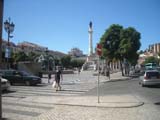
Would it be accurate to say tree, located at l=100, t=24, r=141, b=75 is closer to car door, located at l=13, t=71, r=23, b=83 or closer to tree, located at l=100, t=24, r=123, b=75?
tree, located at l=100, t=24, r=123, b=75

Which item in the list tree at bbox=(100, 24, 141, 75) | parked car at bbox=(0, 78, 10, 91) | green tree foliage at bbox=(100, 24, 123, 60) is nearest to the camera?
parked car at bbox=(0, 78, 10, 91)

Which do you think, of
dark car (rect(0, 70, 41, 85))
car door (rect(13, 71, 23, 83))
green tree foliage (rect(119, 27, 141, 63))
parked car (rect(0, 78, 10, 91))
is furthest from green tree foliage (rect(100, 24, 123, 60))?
parked car (rect(0, 78, 10, 91))

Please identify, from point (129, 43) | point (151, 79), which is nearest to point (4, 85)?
point (151, 79)

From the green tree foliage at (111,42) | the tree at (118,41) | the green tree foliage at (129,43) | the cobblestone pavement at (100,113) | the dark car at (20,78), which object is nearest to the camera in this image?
the cobblestone pavement at (100,113)

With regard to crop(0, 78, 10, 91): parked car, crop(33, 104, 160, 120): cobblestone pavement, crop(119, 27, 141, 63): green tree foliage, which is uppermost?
crop(119, 27, 141, 63): green tree foliage

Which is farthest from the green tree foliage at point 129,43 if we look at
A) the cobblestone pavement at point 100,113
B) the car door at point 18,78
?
the cobblestone pavement at point 100,113

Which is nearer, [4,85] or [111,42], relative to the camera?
[4,85]

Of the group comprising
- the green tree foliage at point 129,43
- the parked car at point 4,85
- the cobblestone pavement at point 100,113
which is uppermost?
the green tree foliage at point 129,43

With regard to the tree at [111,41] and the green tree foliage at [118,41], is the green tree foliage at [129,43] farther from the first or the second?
the tree at [111,41]

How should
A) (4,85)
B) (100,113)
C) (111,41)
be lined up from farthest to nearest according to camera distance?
1. (111,41)
2. (4,85)
3. (100,113)

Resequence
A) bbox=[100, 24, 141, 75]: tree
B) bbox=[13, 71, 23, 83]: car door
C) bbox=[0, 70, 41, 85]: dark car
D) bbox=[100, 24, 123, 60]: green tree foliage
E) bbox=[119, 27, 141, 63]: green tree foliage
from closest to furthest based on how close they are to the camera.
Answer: bbox=[0, 70, 41, 85]: dark car
bbox=[13, 71, 23, 83]: car door
bbox=[119, 27, 141, 63]: green tree foliage
bbox=[100, 24, 141, 75]: tree
bbox=[100, 24, 123, 60]: green tree foliage

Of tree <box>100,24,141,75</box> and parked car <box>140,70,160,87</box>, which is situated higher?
tree <box>100,24,141,75</box>

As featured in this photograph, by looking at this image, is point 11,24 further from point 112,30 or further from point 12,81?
point 112,30

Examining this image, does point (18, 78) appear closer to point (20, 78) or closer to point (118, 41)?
point (20, 78)
